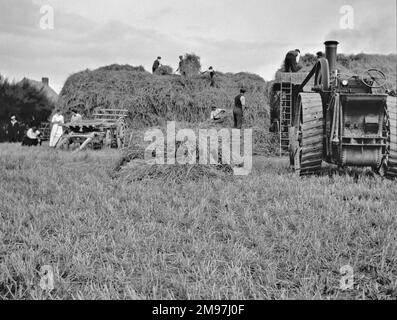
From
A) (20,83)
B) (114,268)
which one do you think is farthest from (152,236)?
(20,83)

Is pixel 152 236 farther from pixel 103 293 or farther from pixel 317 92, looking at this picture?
pixel 317 92

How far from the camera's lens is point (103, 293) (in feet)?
8.68

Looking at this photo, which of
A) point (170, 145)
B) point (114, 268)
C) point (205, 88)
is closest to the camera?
point (114, 268)

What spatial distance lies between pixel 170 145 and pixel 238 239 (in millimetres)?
4104

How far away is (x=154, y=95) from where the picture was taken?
18.8 metres

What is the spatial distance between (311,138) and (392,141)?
3.88ft

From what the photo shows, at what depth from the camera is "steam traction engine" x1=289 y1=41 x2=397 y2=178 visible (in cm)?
661

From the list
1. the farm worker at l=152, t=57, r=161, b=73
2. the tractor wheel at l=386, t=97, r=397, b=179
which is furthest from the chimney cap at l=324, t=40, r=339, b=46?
Answer: the farm worker at l=152, t=57, r=161, b=73

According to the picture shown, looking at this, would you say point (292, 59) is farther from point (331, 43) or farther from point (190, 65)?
point (190, 65)

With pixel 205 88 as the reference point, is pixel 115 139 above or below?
below

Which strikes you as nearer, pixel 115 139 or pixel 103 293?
pixel 103 293

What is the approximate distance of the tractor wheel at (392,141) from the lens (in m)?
6.50

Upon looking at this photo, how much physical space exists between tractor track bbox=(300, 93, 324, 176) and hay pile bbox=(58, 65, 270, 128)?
10528 mm
